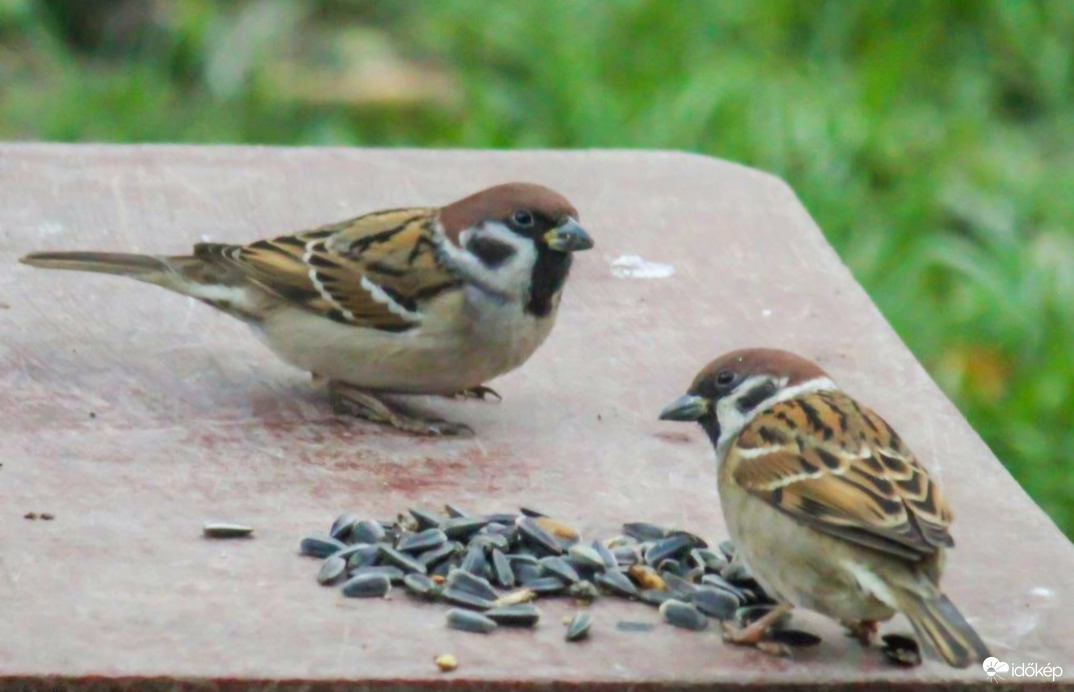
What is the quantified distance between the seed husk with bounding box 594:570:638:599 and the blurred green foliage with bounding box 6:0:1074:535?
3.27 meters

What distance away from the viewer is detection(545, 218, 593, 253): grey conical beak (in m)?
3.63

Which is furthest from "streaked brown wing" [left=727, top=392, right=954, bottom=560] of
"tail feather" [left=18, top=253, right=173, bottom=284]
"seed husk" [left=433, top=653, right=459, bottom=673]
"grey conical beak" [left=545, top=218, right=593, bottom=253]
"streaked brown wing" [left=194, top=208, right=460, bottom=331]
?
"tail feather" [left=18, top=253, right=173, bottom=284]

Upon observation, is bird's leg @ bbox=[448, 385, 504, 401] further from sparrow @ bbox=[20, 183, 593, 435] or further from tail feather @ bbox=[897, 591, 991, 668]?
tail feather @ bbox=[897, 591, 991, 668]

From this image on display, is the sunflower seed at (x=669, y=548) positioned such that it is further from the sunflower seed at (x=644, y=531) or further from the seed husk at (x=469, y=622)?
the seed husk at (x=469, y=622)

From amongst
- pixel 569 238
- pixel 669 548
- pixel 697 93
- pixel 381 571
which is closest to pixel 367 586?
pixel 381 571

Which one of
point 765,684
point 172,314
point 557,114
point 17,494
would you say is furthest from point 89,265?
point 557,114

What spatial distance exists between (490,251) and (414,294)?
18 cm

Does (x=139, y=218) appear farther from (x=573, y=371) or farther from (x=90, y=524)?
(x=90, y=524)

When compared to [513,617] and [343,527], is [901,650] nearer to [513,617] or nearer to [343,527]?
[513,617]

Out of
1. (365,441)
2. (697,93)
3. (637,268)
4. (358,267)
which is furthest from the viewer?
(697,93)

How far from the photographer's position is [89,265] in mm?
3881

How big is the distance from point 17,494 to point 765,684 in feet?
4.11

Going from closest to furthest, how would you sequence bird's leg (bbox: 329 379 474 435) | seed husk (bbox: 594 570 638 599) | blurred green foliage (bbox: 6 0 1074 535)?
seed husk (bbox: 594 570 638 599), bird's leg (bbox: 329 379 474 435), blurred green foliage (bbox: 6 0 1074 535)

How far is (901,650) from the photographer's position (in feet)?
8.56
